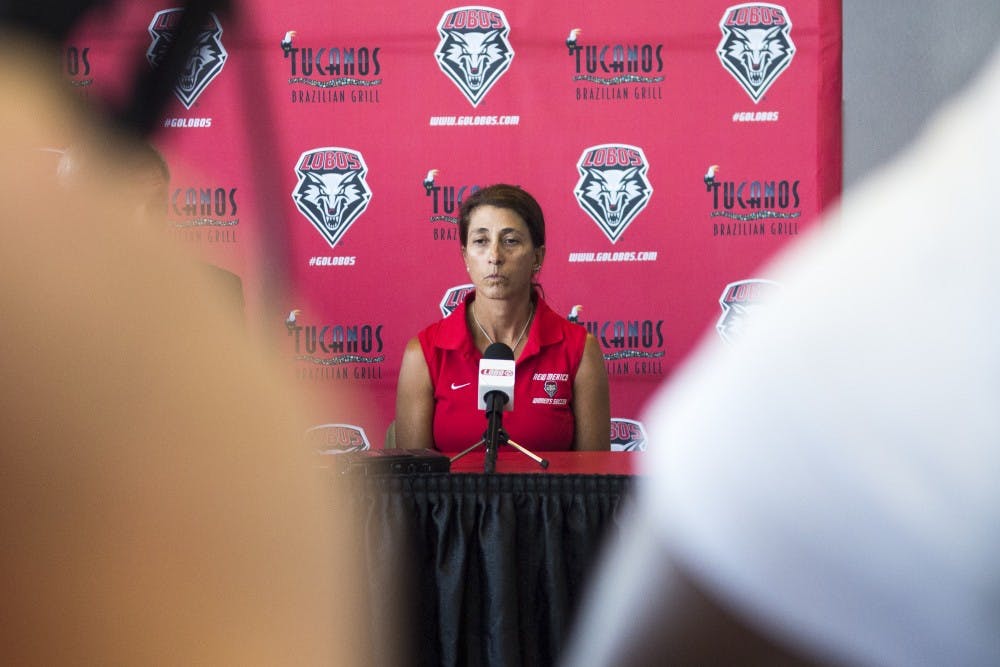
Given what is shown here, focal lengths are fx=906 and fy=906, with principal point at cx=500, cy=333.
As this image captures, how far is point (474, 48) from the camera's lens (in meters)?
3.49

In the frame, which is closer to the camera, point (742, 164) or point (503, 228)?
point (503, 228)

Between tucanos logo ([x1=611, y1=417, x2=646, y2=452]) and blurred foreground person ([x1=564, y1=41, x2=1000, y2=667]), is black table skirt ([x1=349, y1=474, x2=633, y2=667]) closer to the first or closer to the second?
blurred foreground person ([x1=564, y1=41, x2=1000, y2=667])

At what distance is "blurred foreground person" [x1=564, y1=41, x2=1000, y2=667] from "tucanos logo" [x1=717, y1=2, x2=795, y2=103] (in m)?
3.30

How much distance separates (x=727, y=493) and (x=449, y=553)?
52.1 inches

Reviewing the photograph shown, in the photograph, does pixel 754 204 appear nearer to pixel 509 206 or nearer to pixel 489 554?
pixel 509 206

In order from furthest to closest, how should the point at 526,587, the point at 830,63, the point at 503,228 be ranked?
1. the point at 830,63
2. the point at 503,228
3. the point at 526,587

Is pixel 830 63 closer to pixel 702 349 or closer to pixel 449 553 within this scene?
pixel 449 553

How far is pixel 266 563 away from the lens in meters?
0.33

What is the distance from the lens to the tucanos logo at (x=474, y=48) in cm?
348

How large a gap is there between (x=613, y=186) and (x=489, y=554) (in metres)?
2.18

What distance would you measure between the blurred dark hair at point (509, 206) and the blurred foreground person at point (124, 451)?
2.41 metres

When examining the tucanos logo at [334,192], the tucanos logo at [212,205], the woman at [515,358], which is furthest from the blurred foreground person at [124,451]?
the tucanos logo at [212,205]

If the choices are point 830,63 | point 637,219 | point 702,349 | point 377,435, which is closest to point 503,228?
point 637,219

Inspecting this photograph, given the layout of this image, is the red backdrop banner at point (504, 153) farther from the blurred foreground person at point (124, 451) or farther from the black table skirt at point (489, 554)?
the blurred foreground person at point (124, 451)
